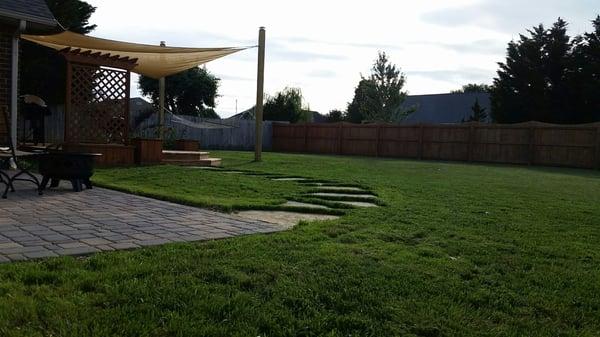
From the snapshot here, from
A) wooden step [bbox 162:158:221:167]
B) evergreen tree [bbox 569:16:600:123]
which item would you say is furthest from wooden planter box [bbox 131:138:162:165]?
evergreen tree [bbox 569:16:600:123]

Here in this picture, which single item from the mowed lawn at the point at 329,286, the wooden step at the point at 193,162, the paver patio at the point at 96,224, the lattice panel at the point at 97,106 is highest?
the lattice panel at the point at 97,106

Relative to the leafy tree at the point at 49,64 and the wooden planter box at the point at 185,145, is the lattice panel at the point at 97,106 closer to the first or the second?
the wooden planter box at the point at 185,145

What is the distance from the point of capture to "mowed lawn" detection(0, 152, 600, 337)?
2555 mm

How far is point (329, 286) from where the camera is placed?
124 inches

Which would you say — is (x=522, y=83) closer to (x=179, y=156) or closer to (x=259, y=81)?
(x=259, y=81)

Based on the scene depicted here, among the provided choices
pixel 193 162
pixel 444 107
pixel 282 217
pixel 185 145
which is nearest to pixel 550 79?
pixel 444 107

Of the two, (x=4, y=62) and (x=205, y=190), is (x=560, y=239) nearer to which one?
(x=205, y=190)

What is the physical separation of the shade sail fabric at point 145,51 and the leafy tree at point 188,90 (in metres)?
17.6

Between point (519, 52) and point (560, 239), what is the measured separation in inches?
1167

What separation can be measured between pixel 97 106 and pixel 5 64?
2.31 meters

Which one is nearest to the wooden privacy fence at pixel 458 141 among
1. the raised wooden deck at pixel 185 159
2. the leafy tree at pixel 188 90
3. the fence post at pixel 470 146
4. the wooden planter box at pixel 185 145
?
the fence post at pixel 470 146

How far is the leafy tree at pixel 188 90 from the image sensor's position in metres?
33.0

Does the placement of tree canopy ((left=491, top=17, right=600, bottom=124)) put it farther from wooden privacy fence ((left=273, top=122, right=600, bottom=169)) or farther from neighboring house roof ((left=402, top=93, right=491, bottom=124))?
neighboring house roof ((left=402, top=93, right=491, bottom=124))

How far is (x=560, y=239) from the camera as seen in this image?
16.4 ft
